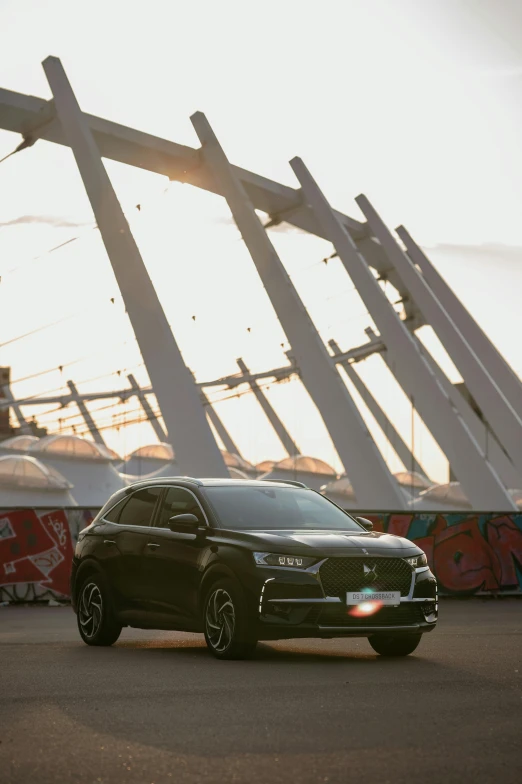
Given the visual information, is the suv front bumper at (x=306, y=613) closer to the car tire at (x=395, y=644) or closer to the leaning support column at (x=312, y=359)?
the car tire at (x=395, y=644)

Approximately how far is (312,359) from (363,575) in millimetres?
23507

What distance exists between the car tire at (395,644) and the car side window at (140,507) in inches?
96.9

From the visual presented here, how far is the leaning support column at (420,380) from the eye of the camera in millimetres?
36031

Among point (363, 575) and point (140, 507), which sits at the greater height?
point (140, 507)

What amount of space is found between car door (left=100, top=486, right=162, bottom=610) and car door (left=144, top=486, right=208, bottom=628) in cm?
14

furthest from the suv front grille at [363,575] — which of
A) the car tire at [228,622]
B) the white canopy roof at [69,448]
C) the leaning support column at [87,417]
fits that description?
the leaning support column at [87,417]

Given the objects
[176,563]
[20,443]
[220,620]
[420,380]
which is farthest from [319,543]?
[20,443]

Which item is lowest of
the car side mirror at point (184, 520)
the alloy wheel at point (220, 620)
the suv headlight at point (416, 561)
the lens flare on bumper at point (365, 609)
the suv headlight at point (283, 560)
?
the lens flare on bumper at point (365, 609)

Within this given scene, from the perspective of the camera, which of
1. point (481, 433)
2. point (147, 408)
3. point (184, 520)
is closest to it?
point (184, 520)

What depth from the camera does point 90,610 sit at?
12.5m

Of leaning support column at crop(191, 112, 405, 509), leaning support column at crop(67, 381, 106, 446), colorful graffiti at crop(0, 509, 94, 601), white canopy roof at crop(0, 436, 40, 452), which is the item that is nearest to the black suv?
colorful graffiti at crop(0, 509, 94, 601)

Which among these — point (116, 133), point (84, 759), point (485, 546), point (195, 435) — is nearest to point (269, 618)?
point (84, 759)

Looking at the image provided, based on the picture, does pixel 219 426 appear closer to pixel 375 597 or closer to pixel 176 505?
pixel 176 505

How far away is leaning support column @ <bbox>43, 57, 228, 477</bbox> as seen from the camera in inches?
1070
